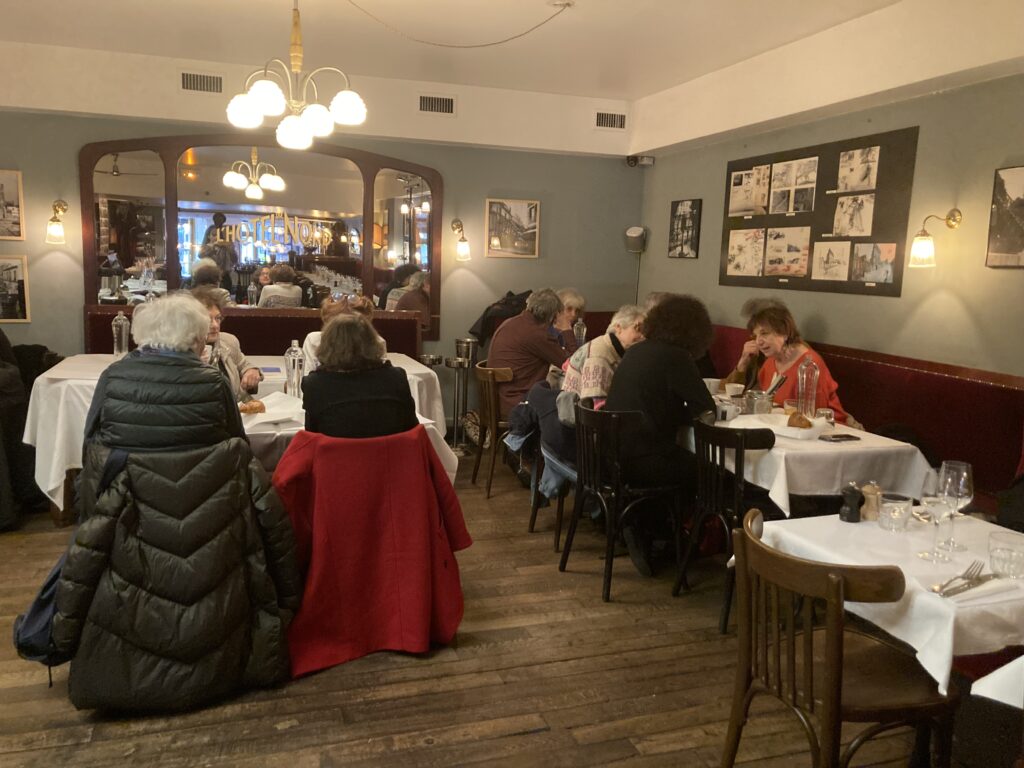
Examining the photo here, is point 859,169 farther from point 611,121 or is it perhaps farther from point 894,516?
point 894,516

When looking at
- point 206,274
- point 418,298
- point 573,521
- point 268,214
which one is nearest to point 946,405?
point 573,521

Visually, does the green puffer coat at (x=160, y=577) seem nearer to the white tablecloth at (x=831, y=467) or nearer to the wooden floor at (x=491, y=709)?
the wooden floor at (x=491, y=709)

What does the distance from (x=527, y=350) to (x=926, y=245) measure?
2.46 m

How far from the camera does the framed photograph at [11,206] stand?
596cm

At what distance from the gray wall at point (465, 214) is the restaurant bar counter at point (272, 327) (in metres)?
0.33

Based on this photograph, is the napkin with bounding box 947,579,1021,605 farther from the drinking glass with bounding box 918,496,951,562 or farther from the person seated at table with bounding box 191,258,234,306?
the person seated at table with bounding box 191,258,234,306

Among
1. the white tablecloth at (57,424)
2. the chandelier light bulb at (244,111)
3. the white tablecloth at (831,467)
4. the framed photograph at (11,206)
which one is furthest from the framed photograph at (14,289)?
the white tablecloth at (831,467)

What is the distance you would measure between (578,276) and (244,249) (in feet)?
9.70

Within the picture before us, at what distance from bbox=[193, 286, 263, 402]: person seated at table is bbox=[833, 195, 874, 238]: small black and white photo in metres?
3.63

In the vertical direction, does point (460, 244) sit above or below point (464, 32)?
below

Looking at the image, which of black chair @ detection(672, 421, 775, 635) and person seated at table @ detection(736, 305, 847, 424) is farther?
person seated at table @ detection(736, 305, 847, 424)

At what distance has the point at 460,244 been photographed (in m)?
6.94

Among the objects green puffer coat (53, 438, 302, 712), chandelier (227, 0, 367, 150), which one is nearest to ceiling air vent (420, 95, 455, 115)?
chandelier (227, 0, 367, 150)

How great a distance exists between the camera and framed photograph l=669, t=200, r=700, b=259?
6633 mm
